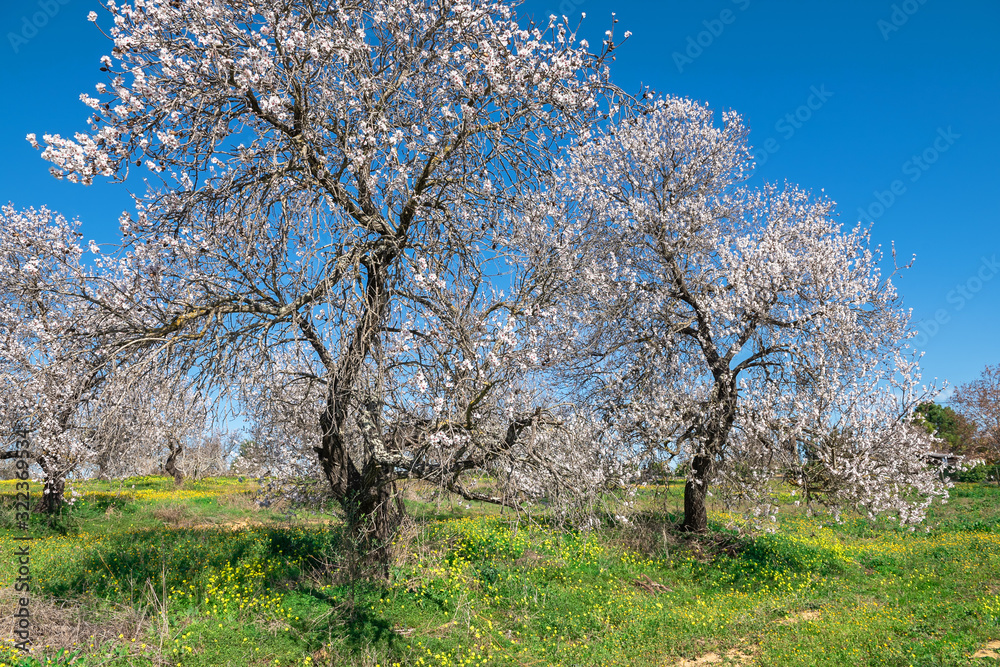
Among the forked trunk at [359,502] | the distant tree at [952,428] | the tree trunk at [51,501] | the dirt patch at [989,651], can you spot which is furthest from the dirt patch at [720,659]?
the distant tree at [952,428]

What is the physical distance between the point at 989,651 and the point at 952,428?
44.9m

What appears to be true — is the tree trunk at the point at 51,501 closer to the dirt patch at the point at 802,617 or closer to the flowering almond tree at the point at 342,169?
the flowering almond tree at the point at 342,169

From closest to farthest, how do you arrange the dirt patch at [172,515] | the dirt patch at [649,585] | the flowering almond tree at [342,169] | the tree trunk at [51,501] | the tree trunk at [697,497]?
the flowering almond tree at [342,169]
the dirt patch at [649,585]
the tree trunk at [697,497]
the tree trunk at [51,501]
the dirt patch at [172,515]

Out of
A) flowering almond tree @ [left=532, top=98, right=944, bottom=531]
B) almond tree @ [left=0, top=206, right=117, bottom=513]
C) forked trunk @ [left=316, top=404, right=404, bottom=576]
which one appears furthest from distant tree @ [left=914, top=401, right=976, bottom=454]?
almond tree @ [left=0, top=206, right=117, bottom=513]

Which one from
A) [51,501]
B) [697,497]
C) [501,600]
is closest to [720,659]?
[501,600]

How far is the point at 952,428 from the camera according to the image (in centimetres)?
4388

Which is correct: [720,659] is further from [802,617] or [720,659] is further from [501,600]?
[501,600]

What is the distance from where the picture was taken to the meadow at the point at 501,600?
7.89 metres

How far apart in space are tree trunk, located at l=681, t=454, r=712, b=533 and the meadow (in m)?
0.45

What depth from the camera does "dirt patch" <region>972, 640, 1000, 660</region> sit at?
8438mm

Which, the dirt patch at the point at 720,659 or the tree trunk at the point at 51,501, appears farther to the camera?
the tree trunk at the point at 51,501

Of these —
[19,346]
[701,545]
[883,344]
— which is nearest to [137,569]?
[19,346]

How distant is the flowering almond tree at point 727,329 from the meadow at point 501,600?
1.91m

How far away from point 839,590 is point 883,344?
19.9 ft
